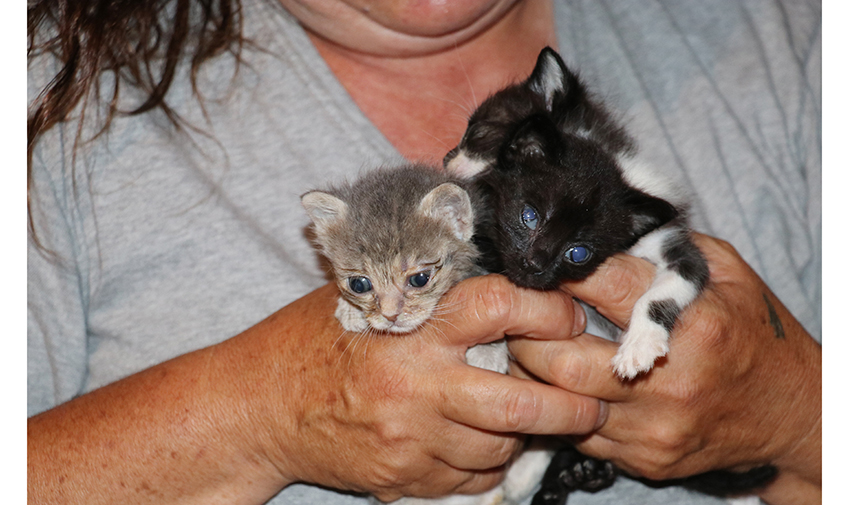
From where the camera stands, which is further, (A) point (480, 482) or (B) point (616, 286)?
(A) point (480, 482)

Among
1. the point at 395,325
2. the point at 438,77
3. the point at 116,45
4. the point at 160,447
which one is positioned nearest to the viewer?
the point at 395,325

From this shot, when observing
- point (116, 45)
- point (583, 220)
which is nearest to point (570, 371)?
point (583, 220)

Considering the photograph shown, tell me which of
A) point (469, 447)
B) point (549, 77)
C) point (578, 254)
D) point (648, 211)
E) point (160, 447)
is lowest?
point (160, 447)

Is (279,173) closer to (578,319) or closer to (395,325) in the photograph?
(395,325)

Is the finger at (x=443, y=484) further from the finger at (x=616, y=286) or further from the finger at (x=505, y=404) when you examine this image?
the finger at (x=616, y=286)

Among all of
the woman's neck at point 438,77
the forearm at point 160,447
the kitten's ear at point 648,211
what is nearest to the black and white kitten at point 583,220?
the kitten's ear at point 648,211

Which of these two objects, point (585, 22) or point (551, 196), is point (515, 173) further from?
point (585, 22)

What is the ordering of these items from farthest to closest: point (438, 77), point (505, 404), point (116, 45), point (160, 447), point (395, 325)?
point (438, 77)
point (116, 45)
point (160, 447)
point (395, 325)
point (505, 404)

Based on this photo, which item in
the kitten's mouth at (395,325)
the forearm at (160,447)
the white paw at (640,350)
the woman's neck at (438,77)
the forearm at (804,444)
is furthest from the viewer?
the woman's neck at (438,77)

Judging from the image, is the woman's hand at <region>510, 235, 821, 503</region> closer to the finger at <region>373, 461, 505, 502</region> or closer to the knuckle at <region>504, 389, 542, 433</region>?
the knuckle at <region>504, 389, 542, 433</region>
